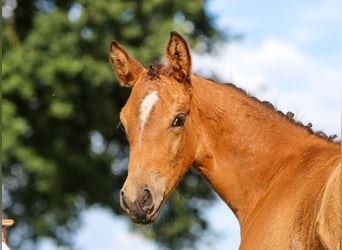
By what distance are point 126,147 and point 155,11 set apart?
281 cm

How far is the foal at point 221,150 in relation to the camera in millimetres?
5520

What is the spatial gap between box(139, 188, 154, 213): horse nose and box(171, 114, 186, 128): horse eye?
1.67 ft

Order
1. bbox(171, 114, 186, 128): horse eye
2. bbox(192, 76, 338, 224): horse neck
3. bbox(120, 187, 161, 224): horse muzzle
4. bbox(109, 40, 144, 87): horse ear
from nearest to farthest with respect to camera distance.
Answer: bbox(120, 187, 161, 224): horse muzzle, bbox(171, 114, 186, 128): horse eye, bbox(192, 76, 338, 224): horse neck, bbox(109, 40, 144, 87): horse ear

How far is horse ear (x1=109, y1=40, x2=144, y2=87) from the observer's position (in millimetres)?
6250

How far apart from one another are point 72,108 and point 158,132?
10.1 meters

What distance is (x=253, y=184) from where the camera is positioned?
612 centimetres

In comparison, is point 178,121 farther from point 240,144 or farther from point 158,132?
point 240,144

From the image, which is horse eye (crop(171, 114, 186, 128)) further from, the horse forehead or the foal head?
the horse forehead

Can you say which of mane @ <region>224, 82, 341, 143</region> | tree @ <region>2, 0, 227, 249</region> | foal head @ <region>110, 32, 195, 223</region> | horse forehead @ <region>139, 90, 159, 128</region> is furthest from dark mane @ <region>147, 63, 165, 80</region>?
tree @ <region>2, 0, 227, 249</region>

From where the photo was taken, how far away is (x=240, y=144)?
20.1ft

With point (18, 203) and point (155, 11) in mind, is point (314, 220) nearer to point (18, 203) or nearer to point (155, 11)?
point (155, 11)

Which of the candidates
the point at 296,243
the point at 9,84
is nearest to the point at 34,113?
the point at 9,84

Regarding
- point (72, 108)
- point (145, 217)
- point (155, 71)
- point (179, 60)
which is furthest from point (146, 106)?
point (72, 108)

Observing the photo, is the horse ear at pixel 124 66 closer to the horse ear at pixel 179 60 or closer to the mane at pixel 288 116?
the horse ear at pixel 179 60
